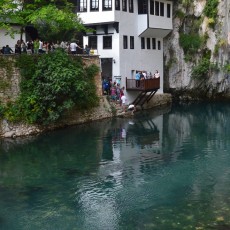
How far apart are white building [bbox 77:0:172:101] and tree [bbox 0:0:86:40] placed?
3730 millimetres

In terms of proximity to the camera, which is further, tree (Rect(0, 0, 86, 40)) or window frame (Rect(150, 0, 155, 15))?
window frame (Rect(150, 0, 155, 15))

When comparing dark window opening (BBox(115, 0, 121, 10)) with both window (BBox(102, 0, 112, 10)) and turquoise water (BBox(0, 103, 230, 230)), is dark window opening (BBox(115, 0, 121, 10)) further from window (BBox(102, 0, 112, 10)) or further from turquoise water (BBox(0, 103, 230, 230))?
turquoise water (BBox(0, 103, 230, 230))

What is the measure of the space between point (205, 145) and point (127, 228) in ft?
42.1

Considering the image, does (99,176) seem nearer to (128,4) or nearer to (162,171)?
(162,171)

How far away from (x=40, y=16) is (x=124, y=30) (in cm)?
1092

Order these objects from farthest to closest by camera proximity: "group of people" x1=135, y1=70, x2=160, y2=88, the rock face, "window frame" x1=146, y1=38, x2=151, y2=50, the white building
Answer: the rock face
"window frame" x1=146, y1=38, x2=151, y2=50
"group of people" x1=135, y1=70, x2=160, y2=88
the white building

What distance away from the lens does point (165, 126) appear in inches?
1353

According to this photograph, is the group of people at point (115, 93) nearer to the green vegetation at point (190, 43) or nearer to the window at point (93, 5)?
the window at point (93, 5)

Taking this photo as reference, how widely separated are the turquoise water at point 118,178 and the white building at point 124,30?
8690 millimetres

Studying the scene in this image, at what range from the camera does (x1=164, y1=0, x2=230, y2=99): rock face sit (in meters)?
44.8

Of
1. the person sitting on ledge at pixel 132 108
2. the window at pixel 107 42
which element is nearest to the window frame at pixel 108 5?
the window at pixel 107 42

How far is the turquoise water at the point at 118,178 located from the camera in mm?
16391

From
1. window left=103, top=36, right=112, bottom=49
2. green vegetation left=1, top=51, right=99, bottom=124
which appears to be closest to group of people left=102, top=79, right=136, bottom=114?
window left=103, top=36, right=112, bottom=49

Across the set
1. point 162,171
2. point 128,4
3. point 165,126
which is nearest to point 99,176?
point 162,171
